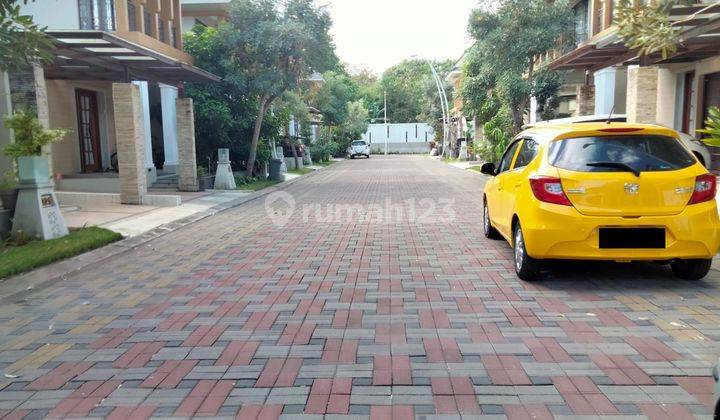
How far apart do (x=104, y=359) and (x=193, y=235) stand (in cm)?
593

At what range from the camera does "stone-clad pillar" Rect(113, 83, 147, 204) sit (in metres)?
14.0

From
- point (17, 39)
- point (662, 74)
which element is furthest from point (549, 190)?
point (662, 74)

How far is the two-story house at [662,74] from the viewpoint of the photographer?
39.7 ft

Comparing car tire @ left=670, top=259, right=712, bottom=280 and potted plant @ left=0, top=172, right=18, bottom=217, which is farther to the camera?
potted plant @ left=0, top=172, right=18, bottom=217

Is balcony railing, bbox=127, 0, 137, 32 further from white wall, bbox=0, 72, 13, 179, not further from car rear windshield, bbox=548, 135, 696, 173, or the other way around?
car rear windshield, bbox=548, 135, 696, 173

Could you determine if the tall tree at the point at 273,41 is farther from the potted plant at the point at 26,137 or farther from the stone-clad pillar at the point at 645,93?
the potted plant at the point at 26,137

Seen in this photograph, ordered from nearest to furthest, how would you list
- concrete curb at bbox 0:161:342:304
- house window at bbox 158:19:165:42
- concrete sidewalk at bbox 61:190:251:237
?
concrete curb at bbox 0:161:342:304 < concrete sidewalk at bbox 61:190:251:237 < house window at bbox 158:19:165:42

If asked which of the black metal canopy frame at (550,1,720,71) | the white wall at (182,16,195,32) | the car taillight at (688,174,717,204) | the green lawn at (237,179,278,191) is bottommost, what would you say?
the green lawn at (237,179,278,191)

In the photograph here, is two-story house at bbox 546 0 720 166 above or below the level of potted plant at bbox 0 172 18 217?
above

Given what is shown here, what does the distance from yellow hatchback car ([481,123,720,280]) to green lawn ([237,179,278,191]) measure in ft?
45.4

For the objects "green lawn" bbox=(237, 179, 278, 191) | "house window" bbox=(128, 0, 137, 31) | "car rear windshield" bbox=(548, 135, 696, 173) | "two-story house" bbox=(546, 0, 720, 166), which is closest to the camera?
"car rear windshield" bbox=(548, 135, 696, 173)

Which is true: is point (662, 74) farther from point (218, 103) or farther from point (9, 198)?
point (9, 198)

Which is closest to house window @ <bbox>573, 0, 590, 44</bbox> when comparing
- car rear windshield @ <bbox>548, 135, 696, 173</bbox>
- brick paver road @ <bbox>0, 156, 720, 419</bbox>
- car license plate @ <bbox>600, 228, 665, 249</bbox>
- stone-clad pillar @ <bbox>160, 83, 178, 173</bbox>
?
stone-clad pillar @ <bbox>160, 83, 178, 173</bbox>
